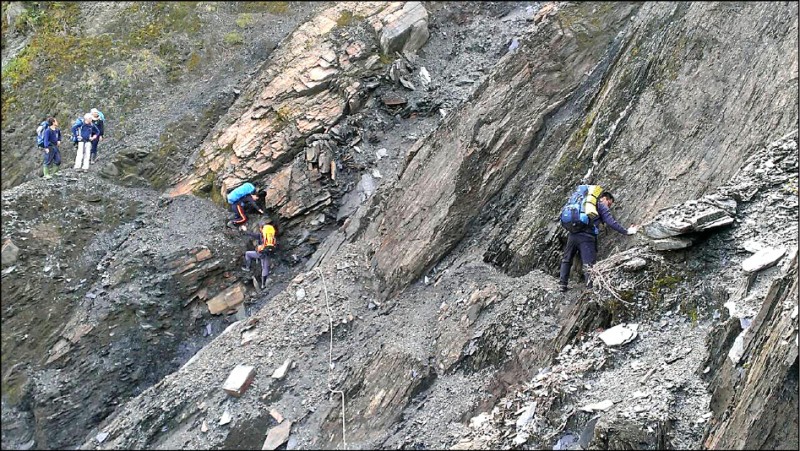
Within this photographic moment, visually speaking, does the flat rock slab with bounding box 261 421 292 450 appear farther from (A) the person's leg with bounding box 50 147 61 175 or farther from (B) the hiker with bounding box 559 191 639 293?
(A) the person's leg with bounding box 50 147 61 175

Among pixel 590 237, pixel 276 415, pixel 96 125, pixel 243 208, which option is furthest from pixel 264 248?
pixel 590 237

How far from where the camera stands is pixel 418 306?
41.5ft

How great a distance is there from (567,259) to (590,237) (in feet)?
2.02

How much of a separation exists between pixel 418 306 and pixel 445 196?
270 centimetres

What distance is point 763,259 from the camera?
8.45m

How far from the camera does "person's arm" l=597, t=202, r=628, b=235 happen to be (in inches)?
401

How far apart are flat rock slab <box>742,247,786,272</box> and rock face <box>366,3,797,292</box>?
0.87 metres

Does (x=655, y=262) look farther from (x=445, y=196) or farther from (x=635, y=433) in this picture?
(x=445, y=196)

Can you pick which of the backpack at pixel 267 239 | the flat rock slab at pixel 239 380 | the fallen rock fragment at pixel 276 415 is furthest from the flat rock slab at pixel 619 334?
the backpack at pixel 267 239

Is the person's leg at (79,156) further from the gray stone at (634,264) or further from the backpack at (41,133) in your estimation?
the gray stone at (634,264)

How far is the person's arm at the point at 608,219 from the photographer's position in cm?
1020

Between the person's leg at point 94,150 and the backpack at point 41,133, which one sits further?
the person's leg at point 94,150

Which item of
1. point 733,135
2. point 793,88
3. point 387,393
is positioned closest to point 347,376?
point 387,393

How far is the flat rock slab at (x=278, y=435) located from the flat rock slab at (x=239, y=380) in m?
1.19
